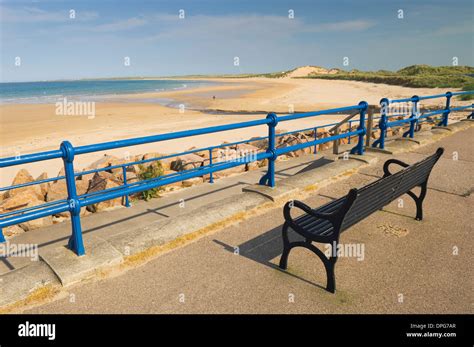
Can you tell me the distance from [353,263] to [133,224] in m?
3.64

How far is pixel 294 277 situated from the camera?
3354 mm

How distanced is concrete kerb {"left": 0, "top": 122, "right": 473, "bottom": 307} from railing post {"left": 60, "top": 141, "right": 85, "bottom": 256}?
0.30 feet

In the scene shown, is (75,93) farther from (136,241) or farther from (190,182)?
(136,241)

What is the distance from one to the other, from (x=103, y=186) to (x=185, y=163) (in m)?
2.46

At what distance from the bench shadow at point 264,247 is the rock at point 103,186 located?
12.2 feet

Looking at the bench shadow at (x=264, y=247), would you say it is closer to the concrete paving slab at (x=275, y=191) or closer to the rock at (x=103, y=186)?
the concrete paving slab at (x=275, y=191)

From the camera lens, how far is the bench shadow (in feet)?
12.0

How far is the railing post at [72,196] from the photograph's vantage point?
126 inches

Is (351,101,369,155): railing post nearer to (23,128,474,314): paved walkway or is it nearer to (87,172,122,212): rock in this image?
(23,128,474,314): paved walkway
